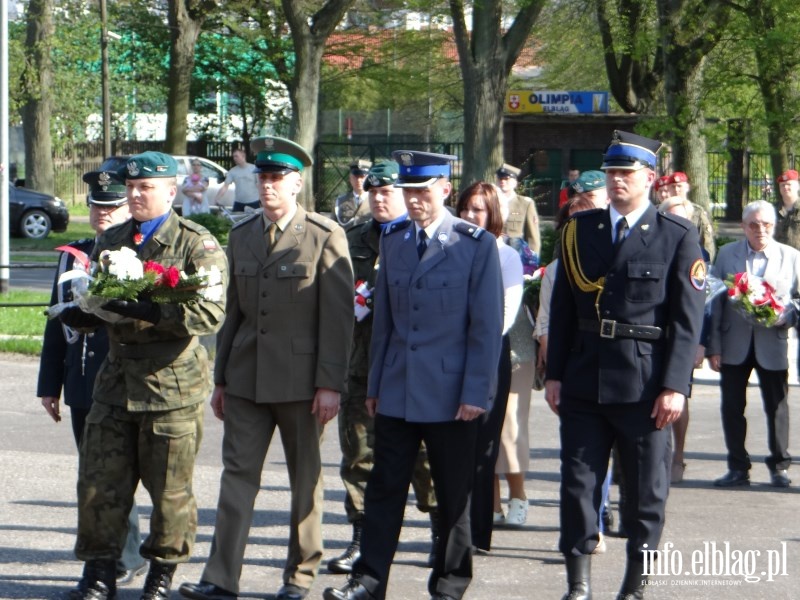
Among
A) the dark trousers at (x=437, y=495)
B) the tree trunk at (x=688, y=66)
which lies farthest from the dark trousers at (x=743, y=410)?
the tree trunk at (x=688, y=66)

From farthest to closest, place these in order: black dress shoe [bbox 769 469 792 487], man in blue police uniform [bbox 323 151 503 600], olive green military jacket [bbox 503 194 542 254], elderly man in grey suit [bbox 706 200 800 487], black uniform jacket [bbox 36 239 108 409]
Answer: olive green military jacket [bbox 503 194 542 254] < elderly man in grey suit [bbox 706 200 800 487] < black dress shoe [bbox 769 469 792 487] < black uniform jacket [bbox 36 239 108 409] < man in blue police uniform [bbox 323 151 503 600]

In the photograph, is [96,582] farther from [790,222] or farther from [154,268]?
[790,222]

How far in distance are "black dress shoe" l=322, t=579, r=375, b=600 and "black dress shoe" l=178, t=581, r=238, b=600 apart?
0.47 metres

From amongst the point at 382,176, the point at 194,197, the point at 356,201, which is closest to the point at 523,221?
the point at 356,201

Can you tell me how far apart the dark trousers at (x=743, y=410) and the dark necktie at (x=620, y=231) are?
3.51m

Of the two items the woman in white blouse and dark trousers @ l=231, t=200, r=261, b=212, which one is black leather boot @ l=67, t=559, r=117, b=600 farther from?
dark trousers @ l=231, t=200, r=261, b=212

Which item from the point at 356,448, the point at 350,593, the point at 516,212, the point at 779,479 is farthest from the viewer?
the point at 516,212

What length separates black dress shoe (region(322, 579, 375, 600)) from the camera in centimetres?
591

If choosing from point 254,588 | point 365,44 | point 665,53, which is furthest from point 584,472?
point 365,44

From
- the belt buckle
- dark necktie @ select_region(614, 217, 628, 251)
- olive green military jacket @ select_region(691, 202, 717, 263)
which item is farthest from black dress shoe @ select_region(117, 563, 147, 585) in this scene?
olive green military jacket @ select_region(691, 202, 717, 263)


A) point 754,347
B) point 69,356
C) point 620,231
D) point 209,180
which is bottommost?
Answer: point 754,347

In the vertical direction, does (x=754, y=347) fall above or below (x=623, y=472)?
above

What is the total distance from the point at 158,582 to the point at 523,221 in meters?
8.02

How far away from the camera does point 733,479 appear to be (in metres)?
9.25
